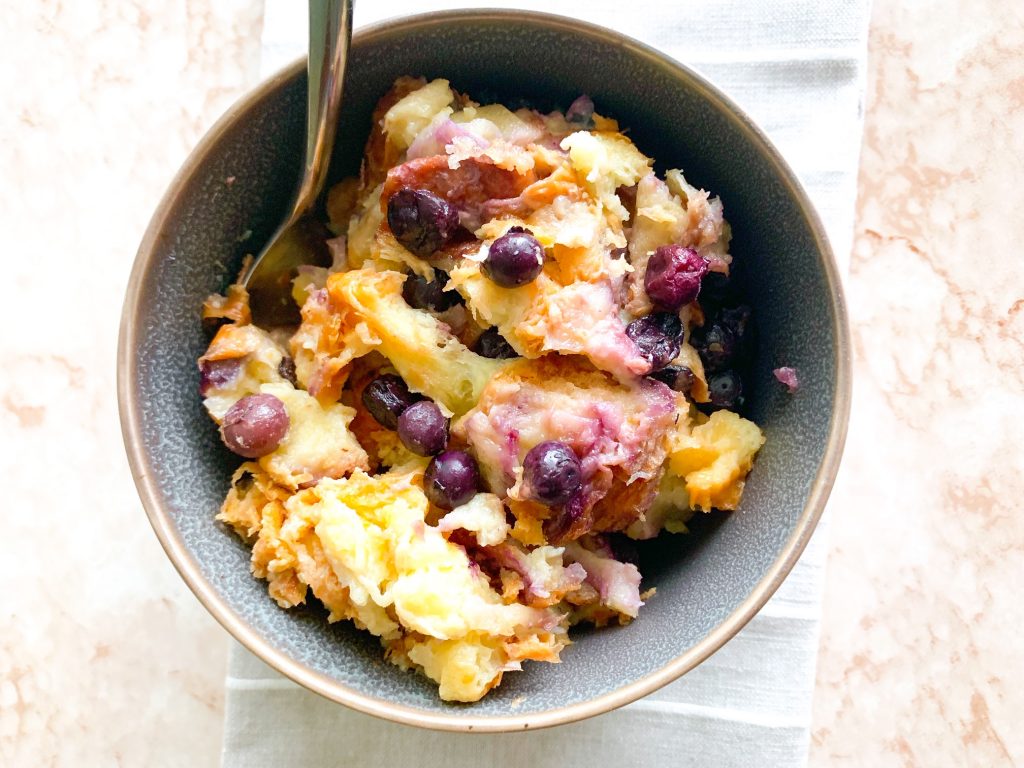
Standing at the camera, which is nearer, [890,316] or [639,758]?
[639,758]

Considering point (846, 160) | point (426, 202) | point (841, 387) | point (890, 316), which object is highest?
point (426, 202)

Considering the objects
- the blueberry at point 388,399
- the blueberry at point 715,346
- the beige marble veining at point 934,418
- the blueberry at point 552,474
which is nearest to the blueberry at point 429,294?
the blueberry at point 388,399

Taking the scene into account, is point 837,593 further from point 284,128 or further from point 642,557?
point 284,128

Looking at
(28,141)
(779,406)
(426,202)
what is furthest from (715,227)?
(28,141)

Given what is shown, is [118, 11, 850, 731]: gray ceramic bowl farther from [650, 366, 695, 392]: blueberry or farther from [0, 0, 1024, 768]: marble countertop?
[0, 0, 1024, 768]: marble countertop

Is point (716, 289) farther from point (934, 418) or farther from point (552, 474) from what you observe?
point (934, 418)

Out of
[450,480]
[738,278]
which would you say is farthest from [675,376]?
[450,480]

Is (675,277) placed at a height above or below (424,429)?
above
